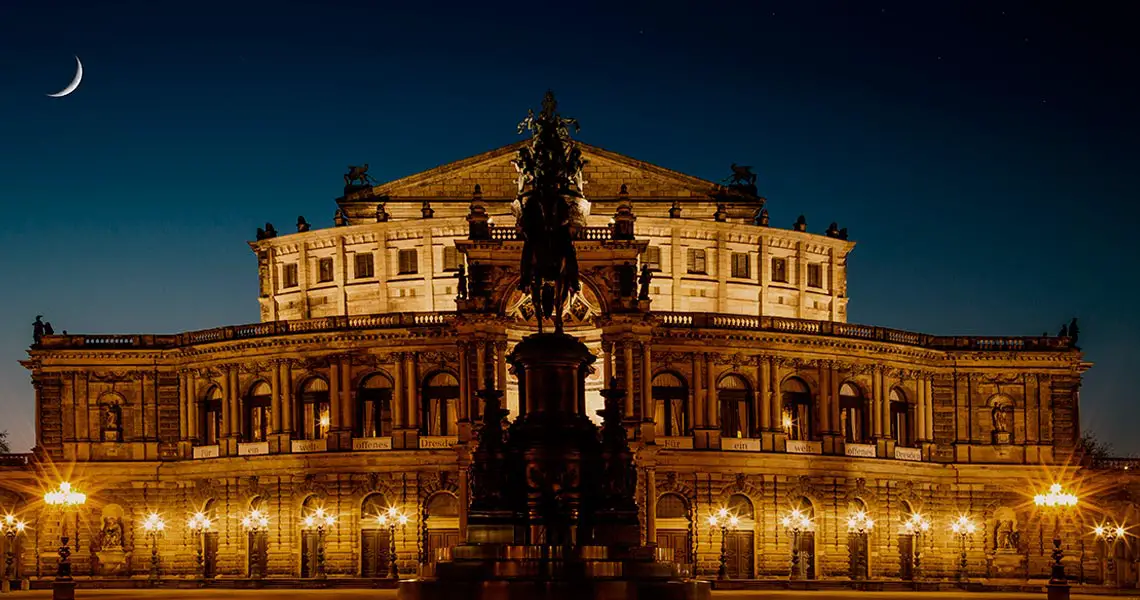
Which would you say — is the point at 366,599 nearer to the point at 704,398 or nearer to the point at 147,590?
the point at 147,590

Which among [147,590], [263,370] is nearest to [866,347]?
[263,370]

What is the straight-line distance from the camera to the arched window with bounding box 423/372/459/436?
3992 inches

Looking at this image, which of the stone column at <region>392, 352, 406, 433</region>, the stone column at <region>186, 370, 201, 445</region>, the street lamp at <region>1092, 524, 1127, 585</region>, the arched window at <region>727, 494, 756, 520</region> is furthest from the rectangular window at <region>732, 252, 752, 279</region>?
the stone column at <region>186, 370, 201, 445</region>

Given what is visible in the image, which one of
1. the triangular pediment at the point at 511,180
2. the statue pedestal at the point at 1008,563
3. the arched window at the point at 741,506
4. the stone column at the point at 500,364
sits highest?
the triangular pediment at the point at 511,180

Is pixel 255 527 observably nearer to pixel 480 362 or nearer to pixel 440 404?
pixel 440 404

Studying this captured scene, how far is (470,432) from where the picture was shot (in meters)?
95.6

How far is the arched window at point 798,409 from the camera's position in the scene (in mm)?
105062

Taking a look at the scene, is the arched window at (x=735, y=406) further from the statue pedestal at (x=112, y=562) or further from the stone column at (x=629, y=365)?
the statue pedestal at (x=112, y=562)

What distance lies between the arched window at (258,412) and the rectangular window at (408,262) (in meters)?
10.9

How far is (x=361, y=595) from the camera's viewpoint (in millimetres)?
80438

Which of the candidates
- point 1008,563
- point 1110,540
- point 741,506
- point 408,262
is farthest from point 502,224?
point 1110,540

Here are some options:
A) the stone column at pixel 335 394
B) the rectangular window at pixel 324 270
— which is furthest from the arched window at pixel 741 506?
the rectangular window at pixel 324 270

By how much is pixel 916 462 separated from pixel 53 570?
4390 centimetres

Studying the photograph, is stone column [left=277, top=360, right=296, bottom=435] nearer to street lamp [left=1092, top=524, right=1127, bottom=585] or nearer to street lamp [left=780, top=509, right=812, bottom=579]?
street lamp [left=780, top=509, right=812, bottom=579]
